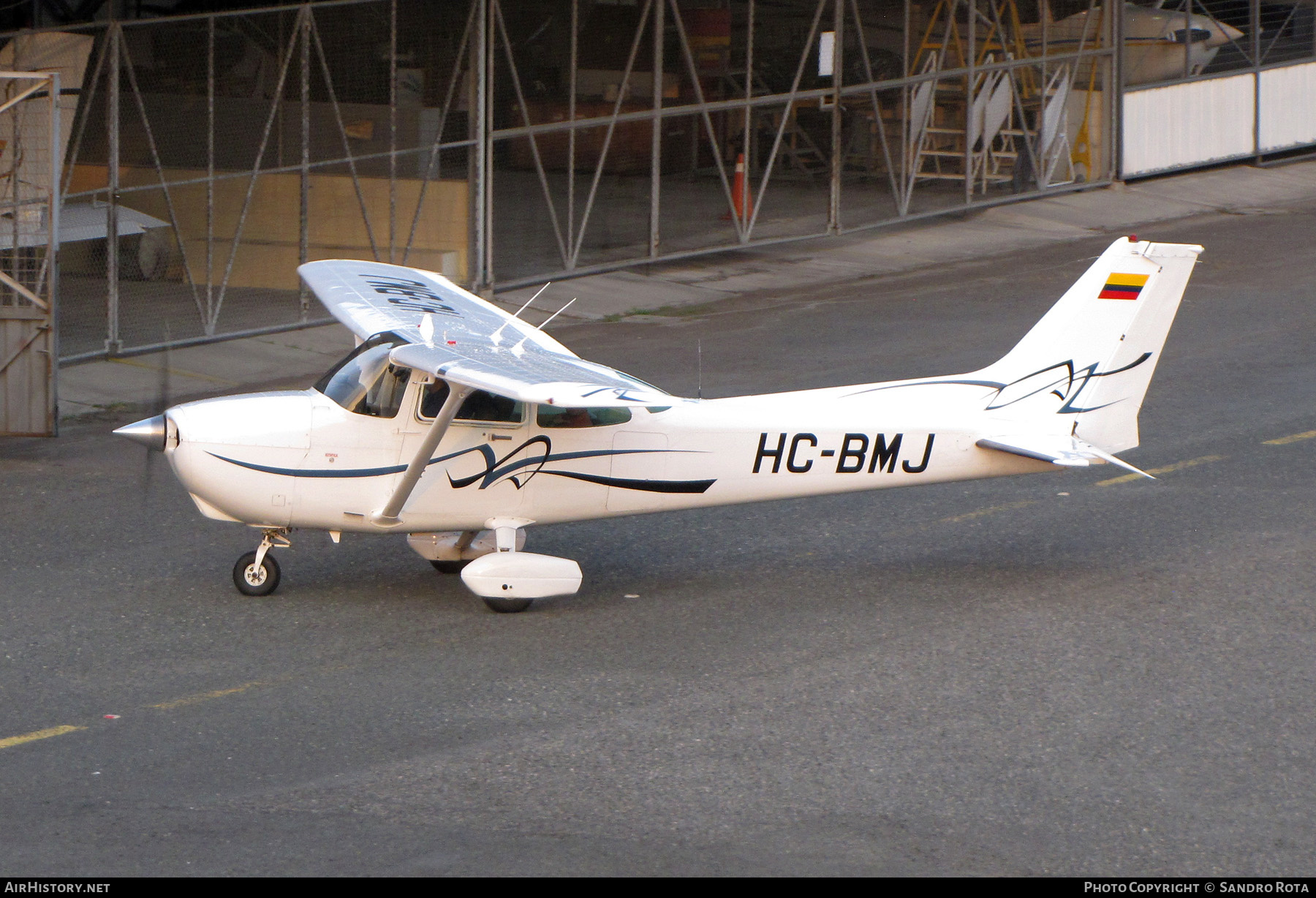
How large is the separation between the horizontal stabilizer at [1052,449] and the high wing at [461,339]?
209 centimetres

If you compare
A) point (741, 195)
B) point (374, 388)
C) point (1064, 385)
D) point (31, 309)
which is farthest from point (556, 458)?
point (741, 195)

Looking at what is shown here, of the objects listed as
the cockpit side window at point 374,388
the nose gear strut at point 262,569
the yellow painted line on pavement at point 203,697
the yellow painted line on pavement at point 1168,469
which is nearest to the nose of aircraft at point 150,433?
the nose gear strut at point 262,569

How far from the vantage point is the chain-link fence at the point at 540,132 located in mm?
16641

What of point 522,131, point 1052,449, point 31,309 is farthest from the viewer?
point 522,131

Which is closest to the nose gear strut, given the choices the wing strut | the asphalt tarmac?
the asphalt tarmac

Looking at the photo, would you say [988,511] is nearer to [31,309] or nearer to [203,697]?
[203,697]

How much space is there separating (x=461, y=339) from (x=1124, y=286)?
421 centimetres

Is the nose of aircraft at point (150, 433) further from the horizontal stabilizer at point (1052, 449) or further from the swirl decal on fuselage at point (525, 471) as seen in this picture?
the horizontal stabilizer at point (1052, 449)

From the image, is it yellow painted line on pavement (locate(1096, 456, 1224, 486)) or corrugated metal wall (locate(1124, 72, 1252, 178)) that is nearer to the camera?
yellow painted line on pavement (locate(1096, 456, 1224, 486))

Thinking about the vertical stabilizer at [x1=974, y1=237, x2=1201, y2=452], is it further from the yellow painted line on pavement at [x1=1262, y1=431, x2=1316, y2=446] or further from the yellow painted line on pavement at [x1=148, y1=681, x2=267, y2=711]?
the yellow painted line on pavement at [x1=148, y1=681, x2=267, y2=711]

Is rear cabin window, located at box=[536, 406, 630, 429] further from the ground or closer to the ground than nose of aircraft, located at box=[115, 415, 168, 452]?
further from the ground

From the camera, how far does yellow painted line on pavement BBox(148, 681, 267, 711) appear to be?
7824 millimetres

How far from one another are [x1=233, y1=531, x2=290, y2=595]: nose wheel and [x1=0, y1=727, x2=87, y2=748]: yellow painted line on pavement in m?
2.05

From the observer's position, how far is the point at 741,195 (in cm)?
2233
